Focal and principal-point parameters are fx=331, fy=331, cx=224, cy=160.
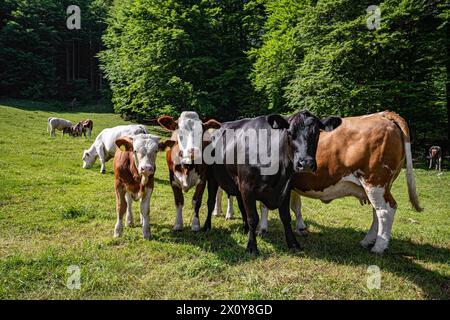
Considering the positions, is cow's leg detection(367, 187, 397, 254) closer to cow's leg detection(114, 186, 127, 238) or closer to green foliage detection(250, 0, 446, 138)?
cow's leg detection(114, 186, 127, 238)

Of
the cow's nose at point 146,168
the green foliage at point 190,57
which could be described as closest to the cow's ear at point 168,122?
the cow's nose at point 146,168

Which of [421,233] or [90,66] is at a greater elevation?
[90,66]

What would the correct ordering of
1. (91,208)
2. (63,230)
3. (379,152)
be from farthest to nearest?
1. (91,208)
2. (63,230)
3. (379,152)

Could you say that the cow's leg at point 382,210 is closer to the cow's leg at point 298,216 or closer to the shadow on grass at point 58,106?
the cow's leg at point 298,216

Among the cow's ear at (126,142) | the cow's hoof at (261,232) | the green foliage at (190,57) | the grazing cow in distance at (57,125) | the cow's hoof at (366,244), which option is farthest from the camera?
the green foliage at (190,57)

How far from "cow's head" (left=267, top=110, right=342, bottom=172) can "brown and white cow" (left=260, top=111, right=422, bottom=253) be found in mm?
639

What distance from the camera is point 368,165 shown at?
4.96m

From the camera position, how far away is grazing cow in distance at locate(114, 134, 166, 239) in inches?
199

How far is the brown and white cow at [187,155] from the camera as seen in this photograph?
5.37m

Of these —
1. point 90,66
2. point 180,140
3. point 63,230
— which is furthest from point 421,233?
point 90,66

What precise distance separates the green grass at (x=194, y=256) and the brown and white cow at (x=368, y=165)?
0.74 meters

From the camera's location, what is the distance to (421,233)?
21.4 ft

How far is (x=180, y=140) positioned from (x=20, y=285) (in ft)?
9.69

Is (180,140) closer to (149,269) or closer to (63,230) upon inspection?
(149,269)
